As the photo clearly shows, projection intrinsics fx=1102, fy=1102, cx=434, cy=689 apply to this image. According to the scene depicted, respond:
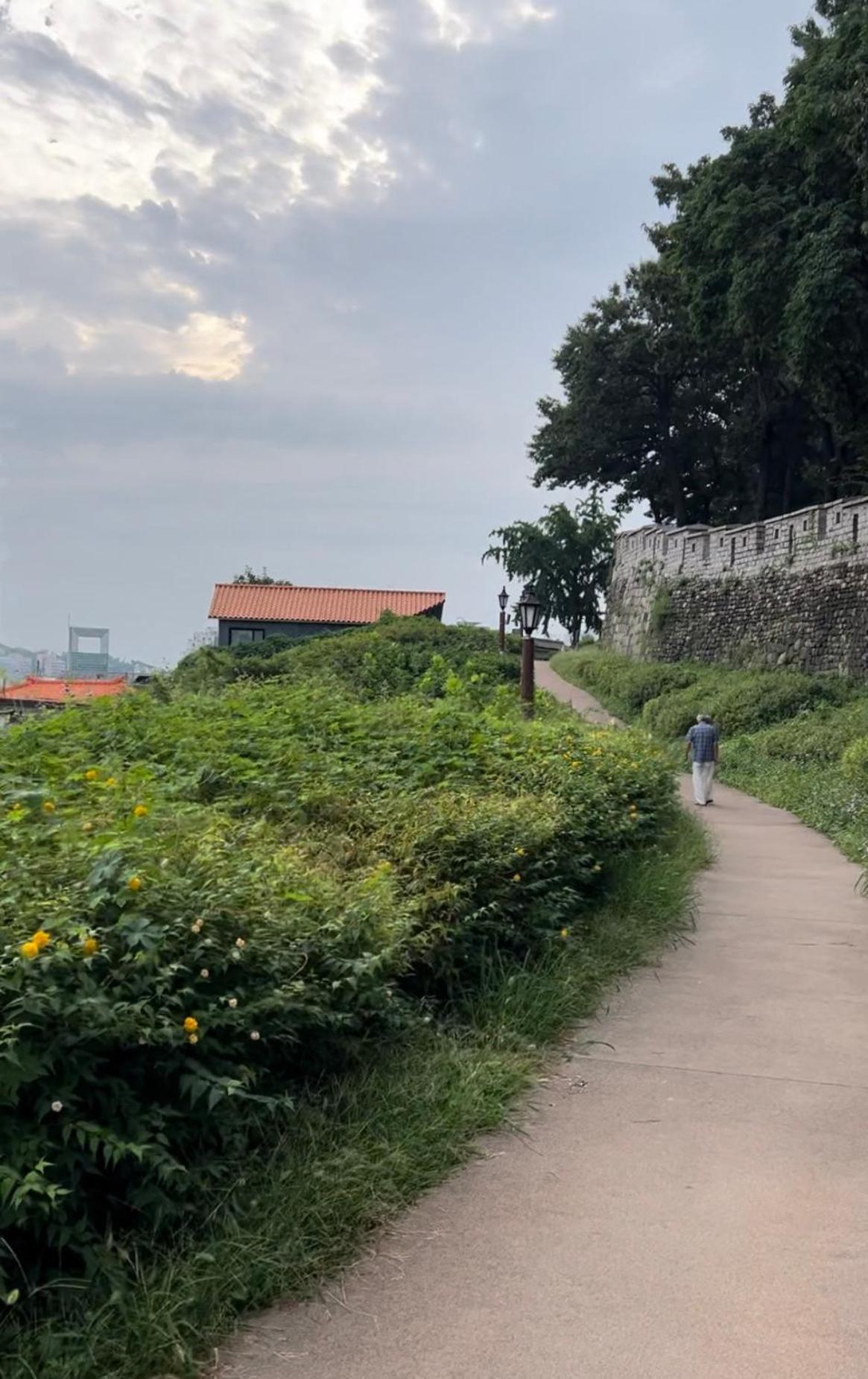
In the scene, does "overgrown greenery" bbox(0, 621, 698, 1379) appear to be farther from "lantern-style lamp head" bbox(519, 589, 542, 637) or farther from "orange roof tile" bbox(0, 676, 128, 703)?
"lantern-style lamp head" bbox(519, 589, 542, 637)

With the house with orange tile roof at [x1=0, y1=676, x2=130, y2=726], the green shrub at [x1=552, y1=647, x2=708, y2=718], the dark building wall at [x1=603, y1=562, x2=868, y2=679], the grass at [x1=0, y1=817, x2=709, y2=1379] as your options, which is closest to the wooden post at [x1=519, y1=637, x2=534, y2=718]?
the house with orange tile roof at [x1=0, y1=676, x2=130, y2=726]

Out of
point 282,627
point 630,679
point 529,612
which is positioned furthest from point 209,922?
point 282,627

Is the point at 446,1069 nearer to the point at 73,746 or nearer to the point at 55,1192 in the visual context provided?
the point at 55,1192

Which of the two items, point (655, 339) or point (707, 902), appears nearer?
point (707, 902)

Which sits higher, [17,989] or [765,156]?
[765,156]

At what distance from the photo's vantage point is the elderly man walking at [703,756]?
15211mm

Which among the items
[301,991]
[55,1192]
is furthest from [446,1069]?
[55,1192]

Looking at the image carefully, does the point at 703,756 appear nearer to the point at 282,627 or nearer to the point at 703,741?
the point at 703,741

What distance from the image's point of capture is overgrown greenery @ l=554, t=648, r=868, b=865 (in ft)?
45.4

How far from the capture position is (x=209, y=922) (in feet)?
10.6

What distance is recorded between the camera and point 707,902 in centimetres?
831

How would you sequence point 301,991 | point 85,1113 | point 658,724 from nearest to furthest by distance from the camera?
point 85,1113
point 301,991
point 658,724

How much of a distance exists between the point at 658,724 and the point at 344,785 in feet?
59.4

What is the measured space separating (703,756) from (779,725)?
5.80 m
